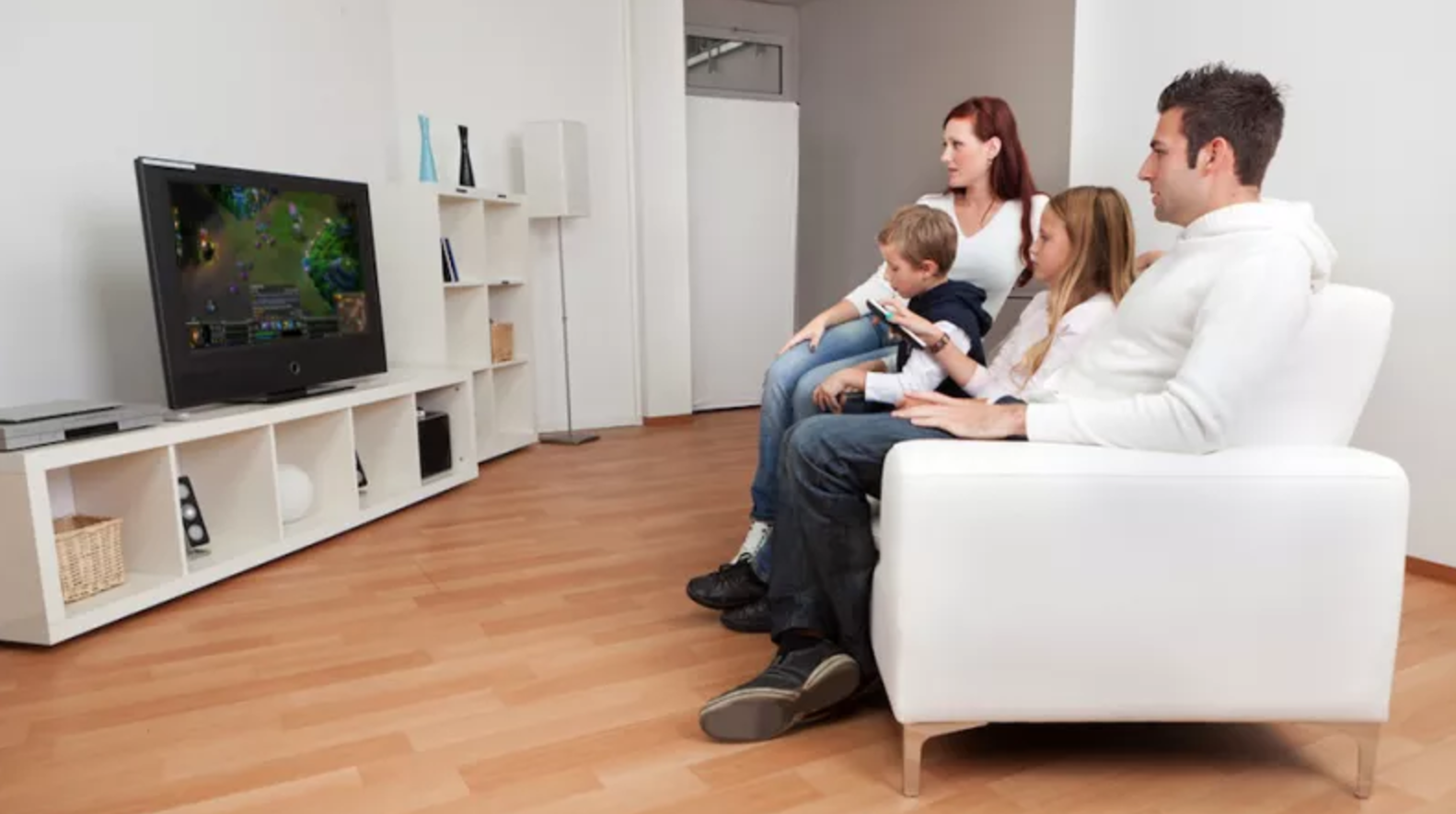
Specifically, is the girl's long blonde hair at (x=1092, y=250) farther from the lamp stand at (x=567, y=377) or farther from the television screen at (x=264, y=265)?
the lamp stand at (x=567, y=377)

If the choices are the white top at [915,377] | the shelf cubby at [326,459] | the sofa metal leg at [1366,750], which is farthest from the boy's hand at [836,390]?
the shelf cubby at [326,459]

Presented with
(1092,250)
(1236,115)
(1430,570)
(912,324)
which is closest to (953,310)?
(912,324)

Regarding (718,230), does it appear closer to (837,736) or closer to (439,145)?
(439,145)

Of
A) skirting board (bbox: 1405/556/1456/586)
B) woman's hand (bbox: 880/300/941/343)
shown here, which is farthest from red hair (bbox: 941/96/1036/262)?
skirting board (bbox: 1405/556/1456/586)

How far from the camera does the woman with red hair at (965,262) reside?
7.33 ft

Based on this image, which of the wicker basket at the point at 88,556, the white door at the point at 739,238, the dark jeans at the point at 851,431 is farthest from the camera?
the white door at the point at 739,238

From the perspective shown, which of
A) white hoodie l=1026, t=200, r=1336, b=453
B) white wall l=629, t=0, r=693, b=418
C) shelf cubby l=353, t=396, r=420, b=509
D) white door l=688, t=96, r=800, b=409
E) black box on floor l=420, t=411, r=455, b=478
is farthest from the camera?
white door l=688, t=96, r=800, b=409

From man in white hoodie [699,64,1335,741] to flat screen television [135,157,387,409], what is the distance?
1.82 m

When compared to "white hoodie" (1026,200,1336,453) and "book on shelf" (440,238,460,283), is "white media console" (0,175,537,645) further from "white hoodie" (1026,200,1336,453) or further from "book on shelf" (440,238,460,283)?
"white hoodie" (1026,200,1336,453)

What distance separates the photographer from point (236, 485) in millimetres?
2824

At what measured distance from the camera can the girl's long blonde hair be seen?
1804 mm

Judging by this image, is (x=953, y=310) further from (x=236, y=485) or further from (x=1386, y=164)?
(x=236, y=485)

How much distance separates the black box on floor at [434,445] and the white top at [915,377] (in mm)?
2144

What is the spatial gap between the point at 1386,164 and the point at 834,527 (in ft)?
6.41
